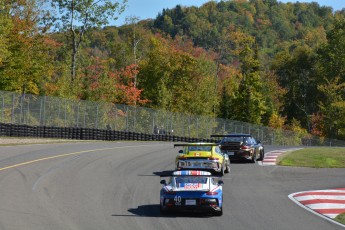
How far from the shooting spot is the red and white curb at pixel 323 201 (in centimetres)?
1778

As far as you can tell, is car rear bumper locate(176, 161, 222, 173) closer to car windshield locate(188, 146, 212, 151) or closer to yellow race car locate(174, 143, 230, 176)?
yellow race car locate(174, 143, 230, 176)

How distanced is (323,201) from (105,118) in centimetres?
3800

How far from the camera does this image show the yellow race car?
2539 centimetres

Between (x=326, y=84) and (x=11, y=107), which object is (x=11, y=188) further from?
(x=326, y=84)

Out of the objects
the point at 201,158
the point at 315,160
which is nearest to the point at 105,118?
the point at 315,160

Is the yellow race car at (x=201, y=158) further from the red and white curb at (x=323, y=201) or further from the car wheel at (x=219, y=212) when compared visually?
the car wheel at (x=219, y=212)

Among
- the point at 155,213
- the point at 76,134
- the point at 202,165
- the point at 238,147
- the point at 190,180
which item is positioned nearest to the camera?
the point at 155,213

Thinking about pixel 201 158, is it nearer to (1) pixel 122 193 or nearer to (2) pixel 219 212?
(1) pixel 122 193

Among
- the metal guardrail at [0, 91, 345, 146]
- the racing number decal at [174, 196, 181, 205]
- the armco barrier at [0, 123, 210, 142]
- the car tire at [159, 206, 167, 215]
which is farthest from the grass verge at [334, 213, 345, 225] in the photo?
the metal guardrail at [0, 91, 345, 146]

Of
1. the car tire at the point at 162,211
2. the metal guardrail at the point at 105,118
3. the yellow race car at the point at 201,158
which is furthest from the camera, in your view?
the metal guardrail at the point at 105,118

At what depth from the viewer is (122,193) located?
67.7 feet

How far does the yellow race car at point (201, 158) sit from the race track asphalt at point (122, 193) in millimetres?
782

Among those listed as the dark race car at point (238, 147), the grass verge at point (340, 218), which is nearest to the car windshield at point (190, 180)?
the grass verge at point (340, 218)

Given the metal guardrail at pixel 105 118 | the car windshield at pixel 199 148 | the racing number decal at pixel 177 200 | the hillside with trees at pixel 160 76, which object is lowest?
the racing number decal at pixel 177 200
